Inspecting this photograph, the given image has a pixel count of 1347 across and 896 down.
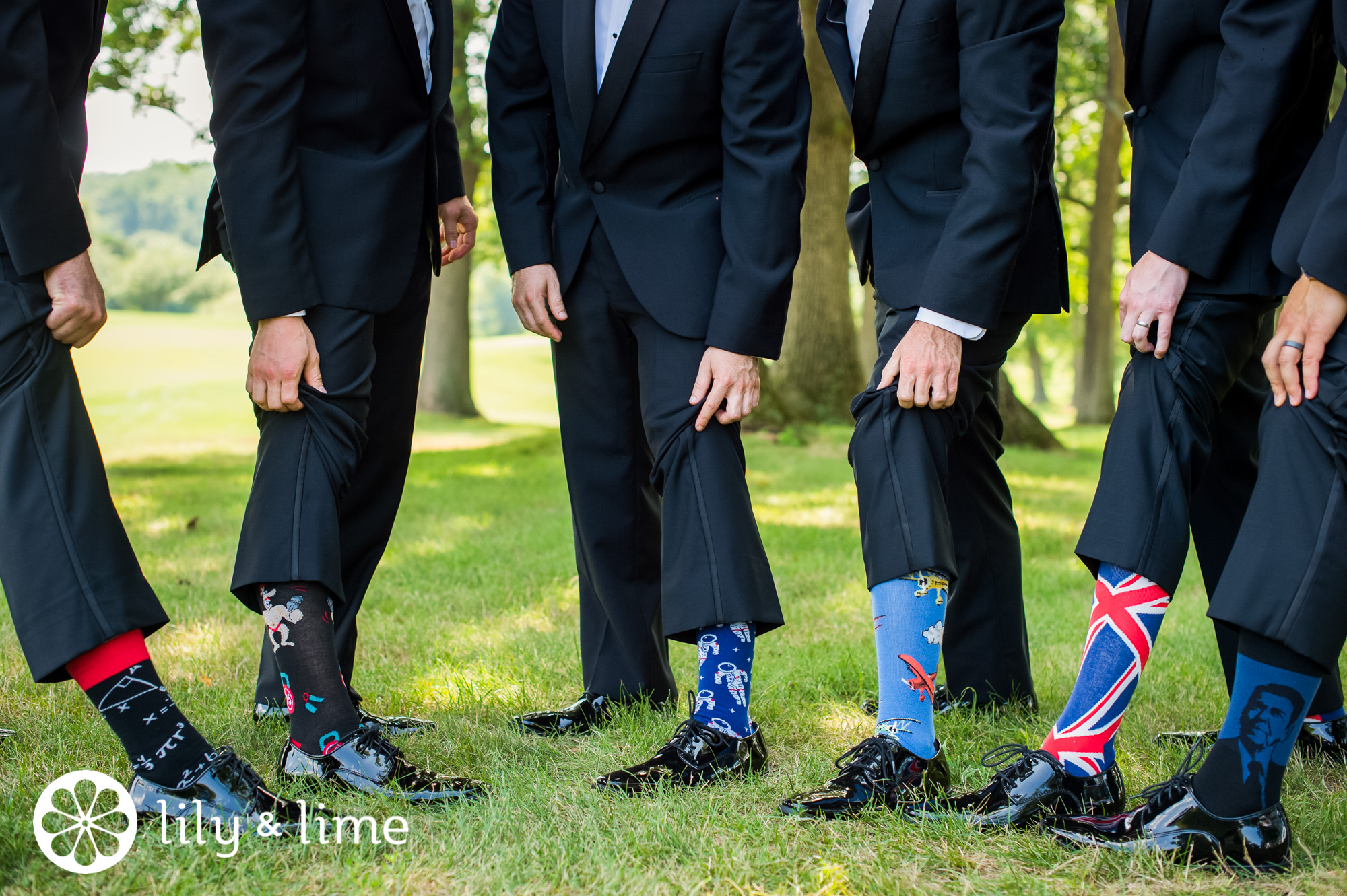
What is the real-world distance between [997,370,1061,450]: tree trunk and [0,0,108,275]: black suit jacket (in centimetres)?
1043

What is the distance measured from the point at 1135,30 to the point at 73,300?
7.81 feet

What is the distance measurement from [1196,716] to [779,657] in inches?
50.2

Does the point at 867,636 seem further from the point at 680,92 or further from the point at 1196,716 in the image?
the point at 680,92

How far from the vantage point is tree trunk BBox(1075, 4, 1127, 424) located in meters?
16.6

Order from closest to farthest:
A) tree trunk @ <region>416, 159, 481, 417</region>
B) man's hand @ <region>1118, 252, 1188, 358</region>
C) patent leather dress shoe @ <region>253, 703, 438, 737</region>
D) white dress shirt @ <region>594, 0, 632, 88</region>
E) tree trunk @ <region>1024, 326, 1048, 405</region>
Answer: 1. man's hand @ <region>1118, 252, 1188, 358</region>
2. white dress shirt @ <region>594, 0, 632, 88</region>
3. patent leather dress shoe @ <region>253, 703, 438, 737</region>
4. tree trunk @ <region>416, 159, 481, 417</region>
5. tree trunk @ <region>1024, 326, 1048, 405</region>

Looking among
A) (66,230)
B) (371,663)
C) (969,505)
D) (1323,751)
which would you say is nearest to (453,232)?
(66,230)

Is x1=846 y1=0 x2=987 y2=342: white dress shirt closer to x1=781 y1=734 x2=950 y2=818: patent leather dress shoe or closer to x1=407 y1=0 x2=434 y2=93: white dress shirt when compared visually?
x1=781 y1=734 x2=950 y2=818: patent leather dress shoe

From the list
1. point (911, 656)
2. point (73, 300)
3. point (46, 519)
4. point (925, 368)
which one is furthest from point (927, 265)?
point (46, 519)

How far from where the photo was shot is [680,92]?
258 centimetres

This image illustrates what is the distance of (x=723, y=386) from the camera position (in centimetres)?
250

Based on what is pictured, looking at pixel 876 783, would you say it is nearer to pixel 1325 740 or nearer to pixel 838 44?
pixel 1325 740

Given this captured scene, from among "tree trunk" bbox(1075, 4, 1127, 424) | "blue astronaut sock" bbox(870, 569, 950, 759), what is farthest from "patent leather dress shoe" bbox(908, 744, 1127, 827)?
"tree trunk" bbox(1075, 4, 1127, 424)

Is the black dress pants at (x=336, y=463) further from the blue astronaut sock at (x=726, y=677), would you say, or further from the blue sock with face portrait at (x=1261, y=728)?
the blue sock with face portrait at (x=1261, y=728)

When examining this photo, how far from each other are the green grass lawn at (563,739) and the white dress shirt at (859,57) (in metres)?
1.05
